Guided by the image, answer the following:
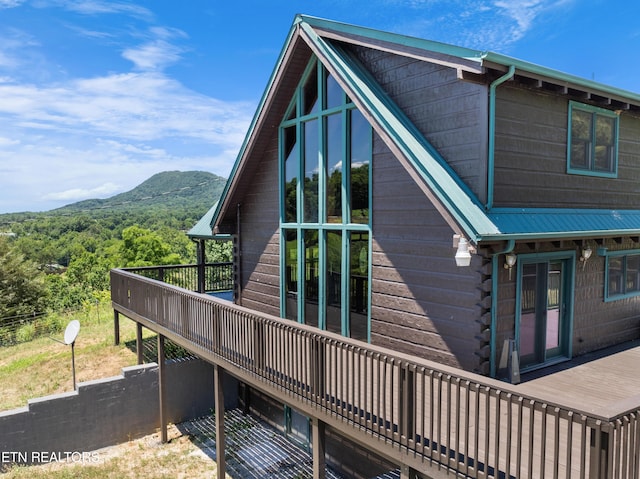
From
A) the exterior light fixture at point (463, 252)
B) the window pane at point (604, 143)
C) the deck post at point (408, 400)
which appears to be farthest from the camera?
the window pane at point (604, 143)

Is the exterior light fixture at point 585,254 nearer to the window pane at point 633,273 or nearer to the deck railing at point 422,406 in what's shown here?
the window pane at point 633,273

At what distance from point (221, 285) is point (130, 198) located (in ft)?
619

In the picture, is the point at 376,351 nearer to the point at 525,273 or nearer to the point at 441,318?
the point at 441,318

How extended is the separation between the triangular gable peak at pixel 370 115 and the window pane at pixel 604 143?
10.3 feet

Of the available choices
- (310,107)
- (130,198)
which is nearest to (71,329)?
(310,107)

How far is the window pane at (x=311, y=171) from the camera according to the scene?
26.8 feet

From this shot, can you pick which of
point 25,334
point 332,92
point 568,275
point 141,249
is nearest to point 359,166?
point 332,92

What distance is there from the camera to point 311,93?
27.3ft

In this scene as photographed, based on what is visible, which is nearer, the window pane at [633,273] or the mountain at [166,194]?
the window pane at [633,273]

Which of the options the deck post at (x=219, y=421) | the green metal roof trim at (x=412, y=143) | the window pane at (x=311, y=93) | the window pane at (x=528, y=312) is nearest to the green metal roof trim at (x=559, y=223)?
the green metal roof trim at (x=412, y=143)

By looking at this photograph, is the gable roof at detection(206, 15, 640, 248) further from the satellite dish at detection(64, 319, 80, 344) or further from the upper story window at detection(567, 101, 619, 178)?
the satellite dish at detection(64, 319, 80, 344)

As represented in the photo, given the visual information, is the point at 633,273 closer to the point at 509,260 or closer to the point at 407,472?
the point at 509,260

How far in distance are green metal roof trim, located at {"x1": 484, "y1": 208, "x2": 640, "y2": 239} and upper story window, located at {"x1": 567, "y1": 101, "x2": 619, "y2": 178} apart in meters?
0.70

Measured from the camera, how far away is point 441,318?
233 inches
